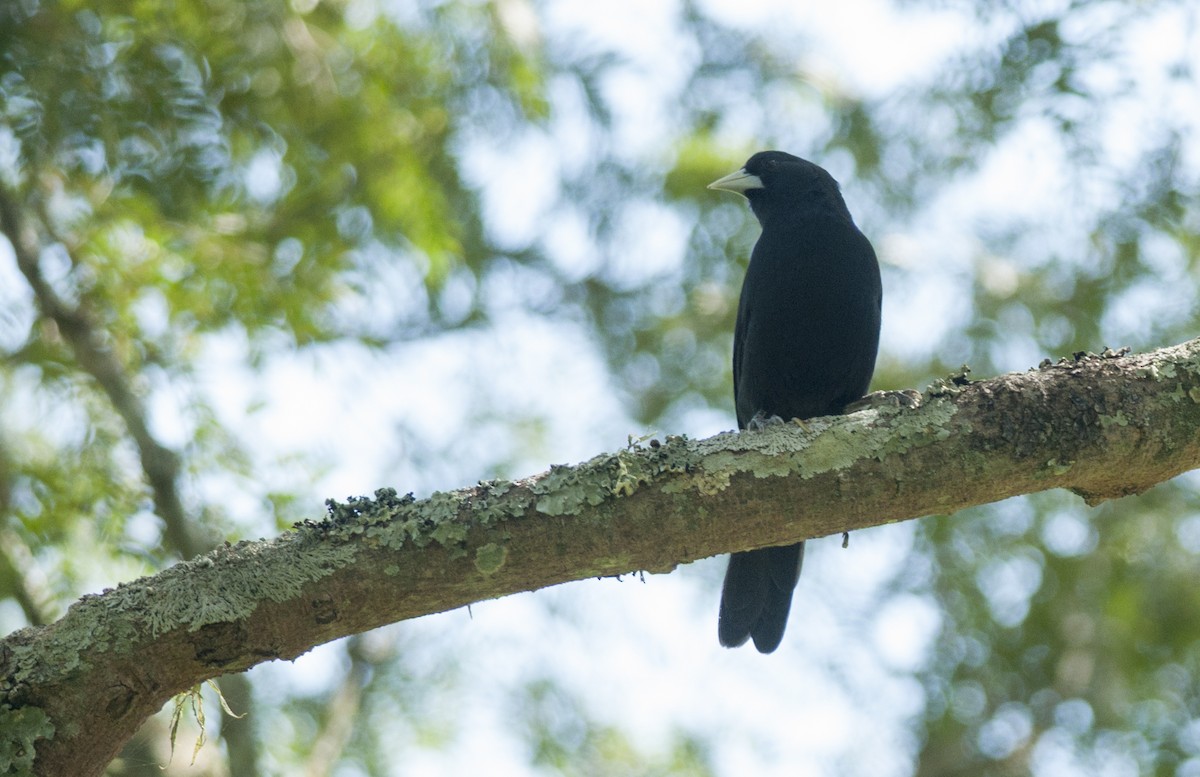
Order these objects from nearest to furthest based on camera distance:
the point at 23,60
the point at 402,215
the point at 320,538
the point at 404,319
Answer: the point at 320,538 < the point at 23,60 < the point at 402,215 < the point at 404,319

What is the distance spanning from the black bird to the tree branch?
1.58 meters

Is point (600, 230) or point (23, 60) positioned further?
point (600, 230)

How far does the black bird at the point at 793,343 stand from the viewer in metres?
4.32

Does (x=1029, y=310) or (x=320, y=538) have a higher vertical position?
(x=1029, y=310)

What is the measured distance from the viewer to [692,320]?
6883mm

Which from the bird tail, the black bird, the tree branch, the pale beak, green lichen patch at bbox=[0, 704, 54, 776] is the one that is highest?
the pale beak

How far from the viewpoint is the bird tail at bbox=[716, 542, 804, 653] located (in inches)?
169

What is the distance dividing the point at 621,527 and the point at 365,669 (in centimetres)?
412

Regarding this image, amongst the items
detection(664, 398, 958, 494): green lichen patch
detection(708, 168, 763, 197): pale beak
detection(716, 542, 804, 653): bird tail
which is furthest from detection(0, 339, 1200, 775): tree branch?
detection(708, 168, 763, 197): pale beak

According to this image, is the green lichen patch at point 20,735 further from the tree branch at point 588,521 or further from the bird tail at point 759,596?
the bird tail at point 759,596

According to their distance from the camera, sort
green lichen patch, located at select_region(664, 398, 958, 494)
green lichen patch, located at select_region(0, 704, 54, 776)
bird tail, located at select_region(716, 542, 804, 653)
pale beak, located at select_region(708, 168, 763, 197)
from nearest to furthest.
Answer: green lichen patch, located at select_region(0, 704, 54, 776)
green lichen patch, located at select_region(664, 398, 958, 494)
bird tail, located at select_region(716, 542, 804, 653)
pale beak, located at select_region(708, 168, 763, 197)

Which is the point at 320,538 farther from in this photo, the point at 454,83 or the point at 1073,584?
the point at 1073,584

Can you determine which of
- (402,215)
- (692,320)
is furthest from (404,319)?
(692,320)

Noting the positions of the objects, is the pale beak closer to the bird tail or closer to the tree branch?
the bird tail
